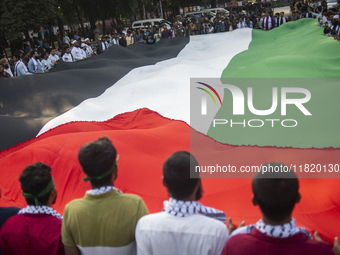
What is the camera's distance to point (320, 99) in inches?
135

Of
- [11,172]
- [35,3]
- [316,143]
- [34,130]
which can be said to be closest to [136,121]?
[34,130]

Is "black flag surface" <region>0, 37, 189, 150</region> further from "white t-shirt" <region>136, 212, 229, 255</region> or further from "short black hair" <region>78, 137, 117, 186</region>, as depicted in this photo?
"white t-shirt" <region>136, 212, 229, 255</region>

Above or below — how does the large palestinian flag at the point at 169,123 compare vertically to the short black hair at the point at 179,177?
below

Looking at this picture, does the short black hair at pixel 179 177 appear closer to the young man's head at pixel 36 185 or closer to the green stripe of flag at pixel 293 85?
the young man's head at pixel 36 185

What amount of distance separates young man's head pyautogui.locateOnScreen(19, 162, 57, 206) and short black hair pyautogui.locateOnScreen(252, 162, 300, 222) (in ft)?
3.29

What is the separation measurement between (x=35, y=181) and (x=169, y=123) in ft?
7.67

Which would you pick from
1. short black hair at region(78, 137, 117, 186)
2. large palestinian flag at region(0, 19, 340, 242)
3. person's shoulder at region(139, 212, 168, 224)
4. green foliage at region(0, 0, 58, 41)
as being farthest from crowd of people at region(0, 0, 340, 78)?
person's shoulder at region(139, 212, 168, 224)

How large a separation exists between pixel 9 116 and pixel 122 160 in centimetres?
230

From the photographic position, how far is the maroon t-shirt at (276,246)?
1118 mm

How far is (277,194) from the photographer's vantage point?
116 centimetres

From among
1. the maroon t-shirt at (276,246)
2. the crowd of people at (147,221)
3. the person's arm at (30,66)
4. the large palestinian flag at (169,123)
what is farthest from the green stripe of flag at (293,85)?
the person's arm at (30,66)

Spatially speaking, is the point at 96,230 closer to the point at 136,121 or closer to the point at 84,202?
the point at 84,202

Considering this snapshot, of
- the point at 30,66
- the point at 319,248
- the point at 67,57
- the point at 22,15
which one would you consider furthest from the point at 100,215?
the point at 22,15

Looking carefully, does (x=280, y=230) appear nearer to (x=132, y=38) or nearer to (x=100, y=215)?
(x=100, y=215)
